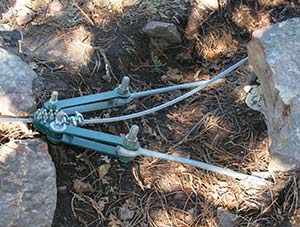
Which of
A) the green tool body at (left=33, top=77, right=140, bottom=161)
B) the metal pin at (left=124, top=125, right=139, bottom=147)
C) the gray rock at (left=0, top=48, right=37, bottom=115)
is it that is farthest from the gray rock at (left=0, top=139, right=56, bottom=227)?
the metal pin at (left=124, top=125, right=139, bottom=147)

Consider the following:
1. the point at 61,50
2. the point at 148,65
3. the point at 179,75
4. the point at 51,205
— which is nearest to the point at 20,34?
the point at 61,50

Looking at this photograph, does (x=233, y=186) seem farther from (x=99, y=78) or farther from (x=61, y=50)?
(x=61, y=50)

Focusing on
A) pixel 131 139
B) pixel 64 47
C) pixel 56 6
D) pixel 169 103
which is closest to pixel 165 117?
pixel 169 103

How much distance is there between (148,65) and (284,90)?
78 centimetres

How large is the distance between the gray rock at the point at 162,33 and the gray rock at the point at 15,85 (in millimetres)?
679

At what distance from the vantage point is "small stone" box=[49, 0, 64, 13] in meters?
2.81

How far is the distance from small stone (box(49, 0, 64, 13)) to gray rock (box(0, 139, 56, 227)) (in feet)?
3.34

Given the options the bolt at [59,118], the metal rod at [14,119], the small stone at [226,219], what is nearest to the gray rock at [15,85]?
the metal rod at [14,119]

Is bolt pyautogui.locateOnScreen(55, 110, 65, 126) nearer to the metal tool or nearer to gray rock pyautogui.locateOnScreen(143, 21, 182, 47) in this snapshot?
the metal tool

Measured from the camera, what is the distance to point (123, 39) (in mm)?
2643

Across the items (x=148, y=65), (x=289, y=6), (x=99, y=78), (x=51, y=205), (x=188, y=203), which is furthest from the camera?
(x=289, y=6)

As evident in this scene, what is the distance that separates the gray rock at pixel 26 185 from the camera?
1.82 meters

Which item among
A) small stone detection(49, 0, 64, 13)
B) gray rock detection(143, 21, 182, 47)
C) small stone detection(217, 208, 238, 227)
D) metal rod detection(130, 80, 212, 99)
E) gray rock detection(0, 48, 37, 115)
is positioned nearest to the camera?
small stone detection(217, 208, 238, 227)

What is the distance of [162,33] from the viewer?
8.80 feet
